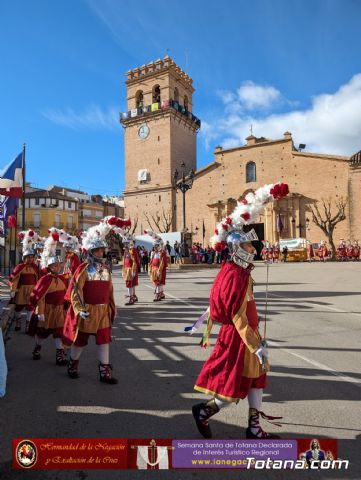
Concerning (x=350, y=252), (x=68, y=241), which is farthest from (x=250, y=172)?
(x=68, y=241)

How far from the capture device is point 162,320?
27.9 ft

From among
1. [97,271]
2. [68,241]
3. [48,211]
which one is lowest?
[97,271]

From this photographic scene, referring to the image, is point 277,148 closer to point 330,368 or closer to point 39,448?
point 330,368

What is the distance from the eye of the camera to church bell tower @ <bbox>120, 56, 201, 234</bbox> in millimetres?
45281

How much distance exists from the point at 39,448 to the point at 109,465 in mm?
514

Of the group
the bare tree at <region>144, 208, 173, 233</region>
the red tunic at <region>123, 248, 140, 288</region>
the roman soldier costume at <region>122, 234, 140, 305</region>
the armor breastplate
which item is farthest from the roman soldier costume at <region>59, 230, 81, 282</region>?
the bare tree at <region>144, 208, 173, 233</region>

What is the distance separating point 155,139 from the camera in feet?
151

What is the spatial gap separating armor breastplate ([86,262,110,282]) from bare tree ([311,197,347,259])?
34.6 metres

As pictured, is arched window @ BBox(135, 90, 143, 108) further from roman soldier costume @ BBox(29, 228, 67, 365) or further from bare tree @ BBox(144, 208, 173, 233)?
roman soldier costume @ BBox(29, 228, 67, 365)

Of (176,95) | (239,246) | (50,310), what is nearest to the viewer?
(239,246)

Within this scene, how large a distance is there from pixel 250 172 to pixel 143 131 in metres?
15.1

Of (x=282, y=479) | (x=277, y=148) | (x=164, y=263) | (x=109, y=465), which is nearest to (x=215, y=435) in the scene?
(x=282, y=479)

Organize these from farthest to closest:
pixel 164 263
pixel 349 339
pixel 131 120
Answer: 1. pixel 131 120
2. pixel 164 263
3. pixel 349 339

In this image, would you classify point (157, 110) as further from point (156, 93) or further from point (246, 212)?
point (246, 212)
